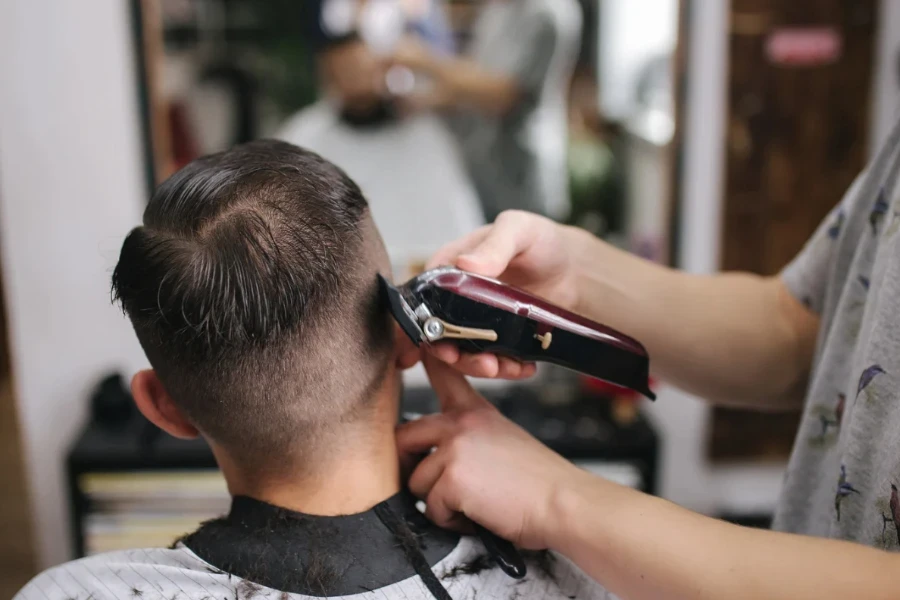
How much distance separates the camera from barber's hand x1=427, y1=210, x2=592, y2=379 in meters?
0.92

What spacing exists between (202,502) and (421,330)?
67.8 inches

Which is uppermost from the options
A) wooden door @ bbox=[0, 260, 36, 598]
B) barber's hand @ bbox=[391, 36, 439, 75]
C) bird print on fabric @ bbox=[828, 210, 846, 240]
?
barber's hand @ bbox=[391, 36, 439, 75]

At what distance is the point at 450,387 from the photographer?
3.43 feet

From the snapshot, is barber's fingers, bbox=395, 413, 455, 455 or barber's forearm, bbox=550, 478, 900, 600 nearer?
barber's forearm, bbox=550, 478, 900, 600

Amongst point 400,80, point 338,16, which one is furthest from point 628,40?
point 338,16

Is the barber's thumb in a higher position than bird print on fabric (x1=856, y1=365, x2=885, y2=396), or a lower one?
higher

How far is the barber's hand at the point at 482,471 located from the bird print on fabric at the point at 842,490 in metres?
0.32

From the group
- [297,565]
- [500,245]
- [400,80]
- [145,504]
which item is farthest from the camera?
[400,80]

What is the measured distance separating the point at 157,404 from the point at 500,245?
1.53 ft

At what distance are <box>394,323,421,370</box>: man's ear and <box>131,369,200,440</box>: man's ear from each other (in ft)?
0.87

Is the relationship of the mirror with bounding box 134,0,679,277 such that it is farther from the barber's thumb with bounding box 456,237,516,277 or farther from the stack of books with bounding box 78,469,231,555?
the barber's thumb with bounding box 456,237,516,277

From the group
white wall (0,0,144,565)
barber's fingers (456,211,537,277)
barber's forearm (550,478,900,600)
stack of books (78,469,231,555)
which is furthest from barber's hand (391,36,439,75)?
barber's forearm (550,478,900,600)

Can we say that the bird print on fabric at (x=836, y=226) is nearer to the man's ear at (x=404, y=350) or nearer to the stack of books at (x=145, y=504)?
the man's ear at (x=404, y=350)

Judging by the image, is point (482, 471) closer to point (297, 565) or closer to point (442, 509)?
point (442, 509)
